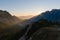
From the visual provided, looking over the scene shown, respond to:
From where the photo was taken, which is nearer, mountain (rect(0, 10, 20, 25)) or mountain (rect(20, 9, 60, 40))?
mountain (rect(20, 9, 60, 40))

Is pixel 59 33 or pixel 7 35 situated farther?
pixel 7 35

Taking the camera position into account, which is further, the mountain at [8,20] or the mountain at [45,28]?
the mountain at [8,20]

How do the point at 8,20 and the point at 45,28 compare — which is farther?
the point at 8,20

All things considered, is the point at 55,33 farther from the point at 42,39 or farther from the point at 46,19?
the point at 46,19

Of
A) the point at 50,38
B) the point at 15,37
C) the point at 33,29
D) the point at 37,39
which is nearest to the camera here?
the point at 50,38

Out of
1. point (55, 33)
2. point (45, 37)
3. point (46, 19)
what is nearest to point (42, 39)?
point (45, 37)

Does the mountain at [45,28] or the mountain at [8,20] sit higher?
the mountain at [45,28]

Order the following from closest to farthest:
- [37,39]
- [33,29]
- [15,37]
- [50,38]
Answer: [50,38] < [37,39] < [33,29] < [15,37]

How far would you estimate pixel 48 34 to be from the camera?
58.6 ft

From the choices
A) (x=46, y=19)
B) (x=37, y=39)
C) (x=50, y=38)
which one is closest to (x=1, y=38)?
(x=46, y=19)

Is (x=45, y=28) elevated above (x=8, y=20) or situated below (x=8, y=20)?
above

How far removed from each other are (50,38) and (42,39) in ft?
3.56

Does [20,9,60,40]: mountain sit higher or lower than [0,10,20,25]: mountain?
higher

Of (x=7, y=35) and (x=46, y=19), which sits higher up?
(x=46, y=19)
